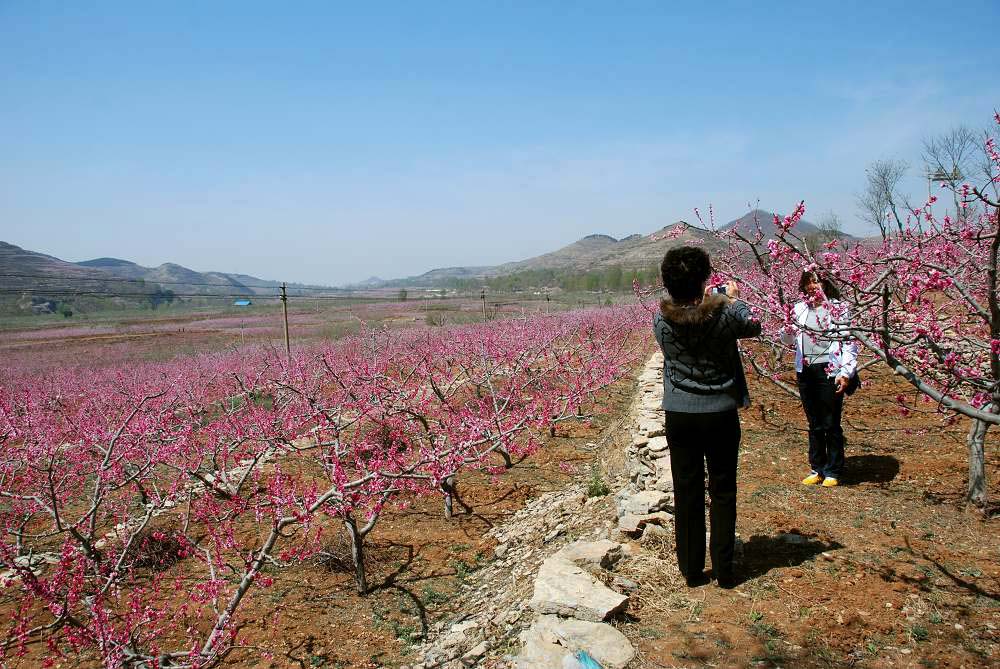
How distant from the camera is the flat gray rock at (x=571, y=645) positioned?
2.37 meters

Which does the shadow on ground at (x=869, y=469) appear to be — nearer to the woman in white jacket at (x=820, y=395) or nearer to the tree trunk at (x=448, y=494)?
the woman in white jacket at (x=820, y=395)

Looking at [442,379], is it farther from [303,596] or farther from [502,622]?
[502,622]

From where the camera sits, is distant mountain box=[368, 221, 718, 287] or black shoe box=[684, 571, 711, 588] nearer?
black shoe box=[684, 571, 711, 588]

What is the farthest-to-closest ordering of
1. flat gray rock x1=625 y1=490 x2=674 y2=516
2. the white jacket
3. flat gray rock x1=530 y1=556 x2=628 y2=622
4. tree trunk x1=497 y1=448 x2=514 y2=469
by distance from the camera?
tree trunk x1=497 y1=448 x2=514 y2=469 → flat gray rock x1=625 y1=490 x2=674 y2=516 → the white jacket → flat gray rock x1=530 y1=556 x2=628 y2=622

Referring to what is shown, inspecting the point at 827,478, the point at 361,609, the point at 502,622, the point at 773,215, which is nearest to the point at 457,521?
the point at 361,609

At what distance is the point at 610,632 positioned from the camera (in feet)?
8.21

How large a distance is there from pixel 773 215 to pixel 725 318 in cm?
96

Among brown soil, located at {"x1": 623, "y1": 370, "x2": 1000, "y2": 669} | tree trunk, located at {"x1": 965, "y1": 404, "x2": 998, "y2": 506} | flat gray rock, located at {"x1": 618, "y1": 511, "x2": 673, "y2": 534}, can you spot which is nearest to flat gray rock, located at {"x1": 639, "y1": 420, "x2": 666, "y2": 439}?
brown soil, located at {"x1": 623, "y1": 370, "x2": 1000, "y2": 669}

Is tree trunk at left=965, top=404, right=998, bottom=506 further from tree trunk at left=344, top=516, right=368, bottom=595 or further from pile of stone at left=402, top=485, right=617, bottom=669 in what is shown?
tree trunk at left=344, top=516, right=368, bottom=595

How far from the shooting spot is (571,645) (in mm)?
2480

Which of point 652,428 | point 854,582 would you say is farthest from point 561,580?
point 652,428

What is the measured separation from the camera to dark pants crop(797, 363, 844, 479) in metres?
3.86

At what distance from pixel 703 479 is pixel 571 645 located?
103 cm

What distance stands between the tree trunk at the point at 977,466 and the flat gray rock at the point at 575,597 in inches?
99.6
